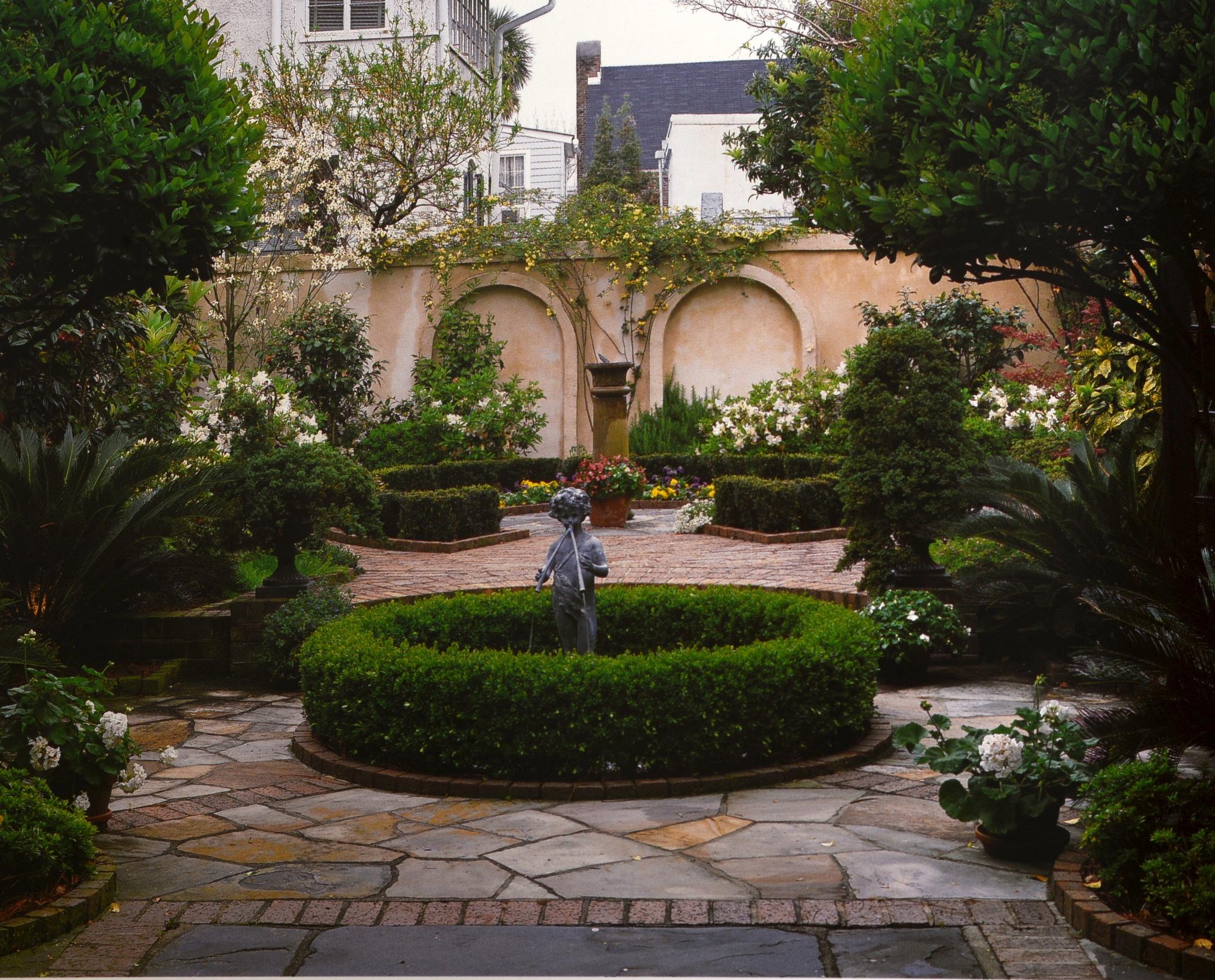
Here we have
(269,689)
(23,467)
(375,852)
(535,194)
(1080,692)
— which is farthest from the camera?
(535,194)

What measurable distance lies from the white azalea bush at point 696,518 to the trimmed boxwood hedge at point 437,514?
214cm

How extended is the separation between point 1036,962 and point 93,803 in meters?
3.46

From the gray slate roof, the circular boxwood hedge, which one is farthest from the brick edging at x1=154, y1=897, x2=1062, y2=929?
the gray slate roof

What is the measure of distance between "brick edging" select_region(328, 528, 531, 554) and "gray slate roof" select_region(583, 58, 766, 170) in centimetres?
742

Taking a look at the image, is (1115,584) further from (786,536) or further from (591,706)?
(786,536)

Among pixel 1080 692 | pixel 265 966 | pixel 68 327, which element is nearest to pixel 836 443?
pixel 1080 692

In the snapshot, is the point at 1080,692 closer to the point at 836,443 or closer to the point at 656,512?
the point at 836,443

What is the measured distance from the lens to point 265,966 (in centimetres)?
349

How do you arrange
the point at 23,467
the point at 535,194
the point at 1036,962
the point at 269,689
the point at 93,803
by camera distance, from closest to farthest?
the point at 1036,962 → the point at 93,803 → the point at 23,467 → the point at 269,689 → the point at 535,194

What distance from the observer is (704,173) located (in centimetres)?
2462

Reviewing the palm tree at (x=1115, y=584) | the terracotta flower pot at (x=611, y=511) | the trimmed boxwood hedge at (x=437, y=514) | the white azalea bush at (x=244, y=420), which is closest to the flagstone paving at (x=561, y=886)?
the palm tree at (x=1115, y=584)

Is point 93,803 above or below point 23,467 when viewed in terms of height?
below

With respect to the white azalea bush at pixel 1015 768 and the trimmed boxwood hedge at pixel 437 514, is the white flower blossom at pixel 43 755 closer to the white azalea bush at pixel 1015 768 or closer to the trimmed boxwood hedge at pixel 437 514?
the white azalea bush at pixel 1015 768

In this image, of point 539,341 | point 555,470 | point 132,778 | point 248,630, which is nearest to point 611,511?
point 555,470
